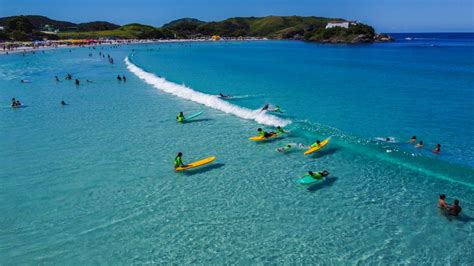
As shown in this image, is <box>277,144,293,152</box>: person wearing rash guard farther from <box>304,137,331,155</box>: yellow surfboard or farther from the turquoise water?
<box>304,137,331,155</box>: yellow surfboard

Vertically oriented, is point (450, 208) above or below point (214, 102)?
below

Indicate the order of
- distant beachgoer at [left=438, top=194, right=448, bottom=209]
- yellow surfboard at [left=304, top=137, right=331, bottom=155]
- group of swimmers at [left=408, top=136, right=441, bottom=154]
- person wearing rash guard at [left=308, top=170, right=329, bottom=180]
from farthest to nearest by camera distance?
group of swimmers at [left=408, top=136, right=441, bottom=154]
yellow surfboard at [left=304, top=137, right=331, bottom=155]
person wearing rash guard at [left=308, top=170, right=329, bottom=180]
distant beachgoer at [left=438, top=194, right=448, bottom=209]

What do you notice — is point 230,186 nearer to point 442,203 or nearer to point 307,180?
point 307,180

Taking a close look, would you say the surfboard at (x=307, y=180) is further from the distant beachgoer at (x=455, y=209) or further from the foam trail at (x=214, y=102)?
the foam trail at (x=214, y=102)

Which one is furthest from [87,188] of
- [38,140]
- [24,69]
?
[24,69]

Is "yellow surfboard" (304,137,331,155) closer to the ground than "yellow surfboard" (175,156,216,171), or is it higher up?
higher up

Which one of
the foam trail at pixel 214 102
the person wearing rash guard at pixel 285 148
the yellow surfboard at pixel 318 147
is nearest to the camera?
the yellow surfboard at pixel 318 147

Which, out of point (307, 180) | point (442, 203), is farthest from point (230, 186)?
point (442, 203)

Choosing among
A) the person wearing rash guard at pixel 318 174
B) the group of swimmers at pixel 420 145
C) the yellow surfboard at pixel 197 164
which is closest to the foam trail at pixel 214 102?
the group of swimmers at pixel 420 145

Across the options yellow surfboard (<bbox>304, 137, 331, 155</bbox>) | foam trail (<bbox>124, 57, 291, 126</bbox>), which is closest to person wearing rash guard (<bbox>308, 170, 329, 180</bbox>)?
yellow surfboard (<bbox>304, 137, 331, 155</bbox>)
